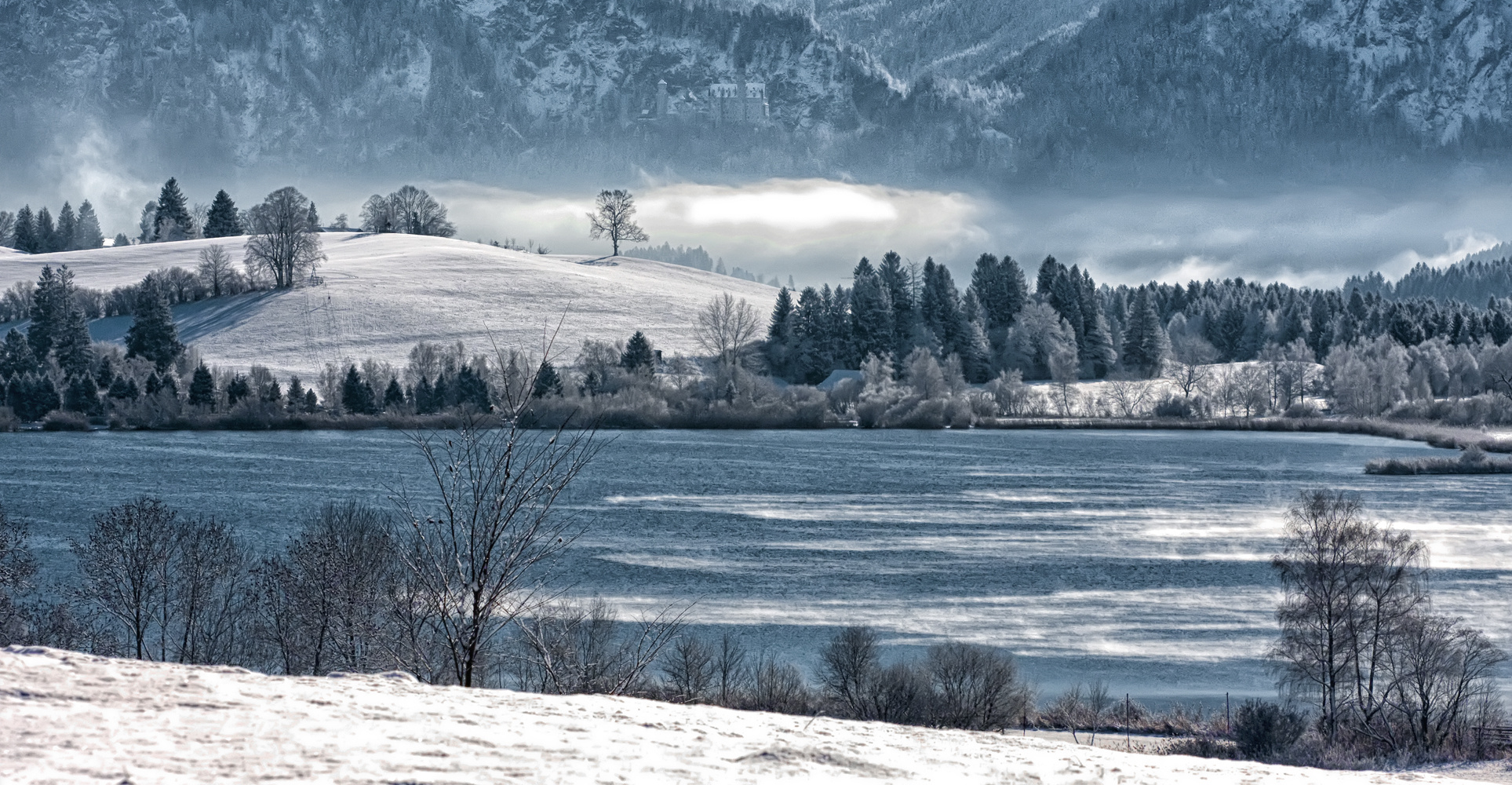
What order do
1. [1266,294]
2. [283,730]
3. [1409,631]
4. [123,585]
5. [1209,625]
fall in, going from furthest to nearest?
[1266,294], [1209,625], [123,585], [1409,631], [283,730]

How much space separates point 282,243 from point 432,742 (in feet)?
517

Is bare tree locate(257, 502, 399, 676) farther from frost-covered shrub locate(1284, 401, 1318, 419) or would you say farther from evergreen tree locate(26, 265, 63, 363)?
frost-covered shrub locate(1284, 401, 1318, 419)

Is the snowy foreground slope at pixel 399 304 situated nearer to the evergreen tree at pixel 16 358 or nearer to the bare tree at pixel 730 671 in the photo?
the evergreen tree at pixel 16 358

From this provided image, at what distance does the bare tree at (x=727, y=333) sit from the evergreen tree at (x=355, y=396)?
128 feet

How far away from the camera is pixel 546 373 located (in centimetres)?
11488

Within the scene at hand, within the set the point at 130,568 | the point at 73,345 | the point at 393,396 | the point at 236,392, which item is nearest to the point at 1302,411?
the point at 393,396

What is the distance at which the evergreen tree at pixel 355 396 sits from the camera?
380ft

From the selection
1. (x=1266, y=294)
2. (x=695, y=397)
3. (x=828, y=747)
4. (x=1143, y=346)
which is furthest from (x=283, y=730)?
(x=1266, y=294)

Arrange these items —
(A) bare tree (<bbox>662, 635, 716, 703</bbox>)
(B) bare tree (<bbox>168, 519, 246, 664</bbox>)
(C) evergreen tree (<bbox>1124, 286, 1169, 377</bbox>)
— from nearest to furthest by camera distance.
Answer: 1. (A) bare tree (<bbox>662, 635, 716, 703</bbox>)
2. (B) bare tree (<bbox>168, 519, 246, 664</bbox>)
3. (C) evergreen tree (<bbox>1124, 286, 1169, 377</bbox>)

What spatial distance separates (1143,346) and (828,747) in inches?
6118

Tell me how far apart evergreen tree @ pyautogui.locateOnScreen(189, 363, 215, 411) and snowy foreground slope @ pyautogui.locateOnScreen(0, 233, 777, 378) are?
9.52 metres

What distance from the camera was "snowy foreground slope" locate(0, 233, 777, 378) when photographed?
438ft

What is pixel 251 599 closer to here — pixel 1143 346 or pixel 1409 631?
pixel 1409 631

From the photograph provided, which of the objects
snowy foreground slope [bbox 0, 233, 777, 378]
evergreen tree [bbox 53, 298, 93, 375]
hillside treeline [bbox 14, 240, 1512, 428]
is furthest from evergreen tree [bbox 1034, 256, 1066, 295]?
evergreen tree [bbox 53, 298, 93, 375]
